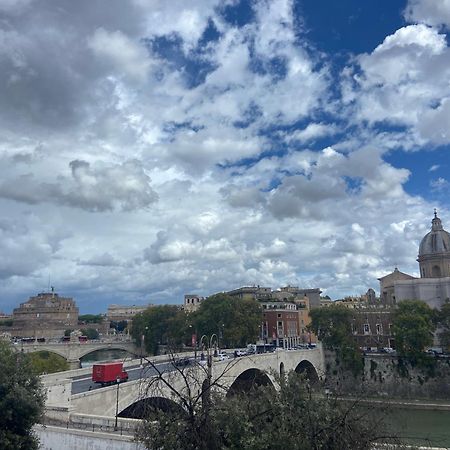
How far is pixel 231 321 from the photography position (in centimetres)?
8719

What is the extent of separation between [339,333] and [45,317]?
107174 mm

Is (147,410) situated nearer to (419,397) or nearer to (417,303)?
(419,397)

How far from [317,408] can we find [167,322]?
3406 inches

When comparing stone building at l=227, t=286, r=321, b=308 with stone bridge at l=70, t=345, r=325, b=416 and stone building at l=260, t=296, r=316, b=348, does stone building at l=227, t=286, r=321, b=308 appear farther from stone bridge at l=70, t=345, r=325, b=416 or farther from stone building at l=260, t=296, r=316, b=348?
stone bridge at l=70, t=345, r=325, b=416

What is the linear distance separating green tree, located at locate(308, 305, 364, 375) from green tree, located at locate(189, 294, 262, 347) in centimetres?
1079

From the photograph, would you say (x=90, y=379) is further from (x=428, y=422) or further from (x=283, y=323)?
(x=283, y=323)

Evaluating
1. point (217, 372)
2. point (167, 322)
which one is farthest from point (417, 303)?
point (167, 322)

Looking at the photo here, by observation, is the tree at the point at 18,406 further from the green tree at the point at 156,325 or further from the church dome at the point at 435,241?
the church dome at the point at 435,241

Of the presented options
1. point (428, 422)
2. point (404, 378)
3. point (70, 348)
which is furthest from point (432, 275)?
point (70, 348)

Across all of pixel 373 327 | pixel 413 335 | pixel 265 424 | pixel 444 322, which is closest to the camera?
pixel 265 424

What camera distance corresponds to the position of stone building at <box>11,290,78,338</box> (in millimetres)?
144500

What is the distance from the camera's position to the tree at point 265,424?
13.9 meters

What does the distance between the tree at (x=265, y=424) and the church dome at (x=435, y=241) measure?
88280mm

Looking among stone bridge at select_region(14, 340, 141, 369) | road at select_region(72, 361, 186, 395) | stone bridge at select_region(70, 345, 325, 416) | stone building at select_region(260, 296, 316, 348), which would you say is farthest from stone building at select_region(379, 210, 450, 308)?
road at select_region(72, 361, 186, 395)
